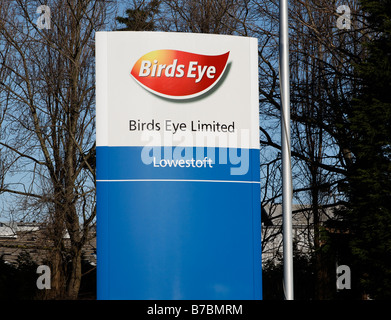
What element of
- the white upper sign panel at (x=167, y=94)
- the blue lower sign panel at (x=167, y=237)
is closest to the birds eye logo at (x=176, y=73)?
the white upper sign panel at (x=167, y=94)

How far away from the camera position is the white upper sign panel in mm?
5035

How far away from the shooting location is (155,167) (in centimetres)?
505

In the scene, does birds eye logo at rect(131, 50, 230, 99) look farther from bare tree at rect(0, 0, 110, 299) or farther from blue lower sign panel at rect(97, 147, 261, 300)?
bare tree at rect(0, 0, 110, 299)

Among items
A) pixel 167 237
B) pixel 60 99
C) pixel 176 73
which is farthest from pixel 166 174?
pixel 60 99

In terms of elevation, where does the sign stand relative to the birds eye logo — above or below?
below

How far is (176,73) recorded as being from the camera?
16.8 feet

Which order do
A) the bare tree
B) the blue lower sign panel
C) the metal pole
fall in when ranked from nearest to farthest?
1. the blue lower sign panel
2. the metal pole
3. the bare tree

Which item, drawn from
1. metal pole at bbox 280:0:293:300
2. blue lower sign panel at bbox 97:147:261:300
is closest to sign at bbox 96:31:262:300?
blue lower sign panel at bbox 97:147:261:300

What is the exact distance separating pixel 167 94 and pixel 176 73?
0.20 metres

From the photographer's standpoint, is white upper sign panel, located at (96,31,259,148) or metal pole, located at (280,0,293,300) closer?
white upper sign panel, located at (96,31,259,148)

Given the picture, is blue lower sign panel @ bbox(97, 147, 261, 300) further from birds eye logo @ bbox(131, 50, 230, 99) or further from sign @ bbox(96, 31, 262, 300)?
birds eye logo @ bbox(131, 50, 230, 99)

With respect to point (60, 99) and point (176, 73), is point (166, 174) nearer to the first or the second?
point (176, 73)

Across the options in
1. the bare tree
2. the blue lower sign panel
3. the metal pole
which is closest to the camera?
the blue lower sign panel
